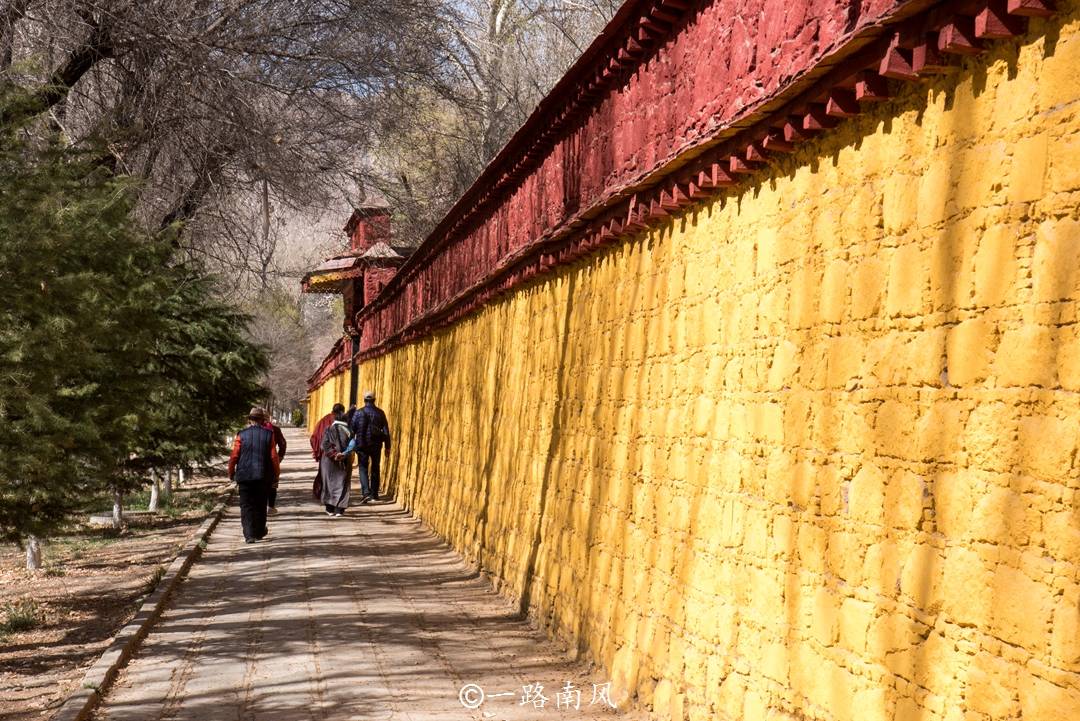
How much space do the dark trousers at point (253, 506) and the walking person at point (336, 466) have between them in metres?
2.95

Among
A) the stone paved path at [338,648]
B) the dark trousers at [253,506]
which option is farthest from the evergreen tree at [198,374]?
the stone paved path at [338,648]

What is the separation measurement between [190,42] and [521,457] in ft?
16.6

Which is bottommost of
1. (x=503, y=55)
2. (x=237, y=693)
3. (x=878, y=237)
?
(x=237, y=693)

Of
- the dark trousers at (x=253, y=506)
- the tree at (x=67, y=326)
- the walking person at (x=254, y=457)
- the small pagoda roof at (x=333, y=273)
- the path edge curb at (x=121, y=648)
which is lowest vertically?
the path edge curb at (x=121, y=648)

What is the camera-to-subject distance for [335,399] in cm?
4272

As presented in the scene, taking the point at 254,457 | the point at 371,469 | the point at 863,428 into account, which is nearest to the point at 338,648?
the point at 863,428

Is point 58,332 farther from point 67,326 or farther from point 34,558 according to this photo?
point 34,558

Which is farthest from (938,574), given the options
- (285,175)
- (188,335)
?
(188,335)

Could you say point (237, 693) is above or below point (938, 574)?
below

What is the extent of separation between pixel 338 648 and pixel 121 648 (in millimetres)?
1495

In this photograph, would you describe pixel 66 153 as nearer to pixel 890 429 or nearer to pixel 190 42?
pixel 190 42

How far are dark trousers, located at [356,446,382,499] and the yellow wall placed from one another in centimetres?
1383

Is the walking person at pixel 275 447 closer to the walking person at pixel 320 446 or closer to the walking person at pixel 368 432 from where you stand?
the walking person at pixel 320 446

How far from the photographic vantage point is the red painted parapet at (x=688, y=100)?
4516 millimetres
